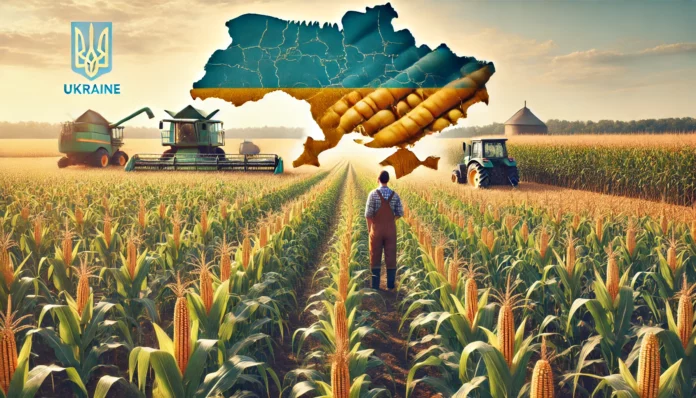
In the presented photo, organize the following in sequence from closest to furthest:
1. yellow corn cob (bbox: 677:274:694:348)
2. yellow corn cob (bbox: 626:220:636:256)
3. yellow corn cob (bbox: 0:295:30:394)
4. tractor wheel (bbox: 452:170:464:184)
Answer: yellow corn cob (bbox: 0:295:30:394)
yellow corn cob (bbox: 677:274:694:348)
yellow corn cob (bbox: 626:220:636:256)
tractor wheel (bbox: 452:170:464:184)

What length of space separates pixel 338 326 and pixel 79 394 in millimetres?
2133

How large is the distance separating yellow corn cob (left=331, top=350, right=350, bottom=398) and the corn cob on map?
1.56 m

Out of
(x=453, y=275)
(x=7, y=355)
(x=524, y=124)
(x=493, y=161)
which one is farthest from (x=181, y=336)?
(x=524, y=124)

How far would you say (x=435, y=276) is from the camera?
6.06 metres

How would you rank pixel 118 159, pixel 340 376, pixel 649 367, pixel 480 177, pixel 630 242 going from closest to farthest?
pixel 340 376, pixel 649 367, pixel 630 242, pixel 480 177, pixel 118 159

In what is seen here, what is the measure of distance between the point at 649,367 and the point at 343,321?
82.6 inches

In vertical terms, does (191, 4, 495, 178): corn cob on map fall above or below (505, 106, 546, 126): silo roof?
below

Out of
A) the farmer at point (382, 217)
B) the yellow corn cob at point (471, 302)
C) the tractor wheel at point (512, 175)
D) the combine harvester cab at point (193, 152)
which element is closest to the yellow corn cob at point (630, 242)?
the farmer at point (382, 217)

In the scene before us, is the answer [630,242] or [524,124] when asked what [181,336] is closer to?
[630,242]

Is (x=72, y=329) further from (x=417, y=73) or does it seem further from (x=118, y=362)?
(x=417, y=73)

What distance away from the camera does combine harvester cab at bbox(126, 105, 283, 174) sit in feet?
81.1

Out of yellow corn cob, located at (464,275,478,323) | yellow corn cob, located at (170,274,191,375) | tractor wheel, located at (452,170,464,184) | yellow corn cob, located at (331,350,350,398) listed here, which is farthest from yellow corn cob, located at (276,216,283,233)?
tractor wheel, located at (452,170,464,184)

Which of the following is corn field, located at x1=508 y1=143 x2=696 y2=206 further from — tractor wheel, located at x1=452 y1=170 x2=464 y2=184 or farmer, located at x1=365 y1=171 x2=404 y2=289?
farmer, located at x1=365 y1=171 x2=404 y2=289

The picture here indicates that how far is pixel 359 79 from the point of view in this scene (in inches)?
164
